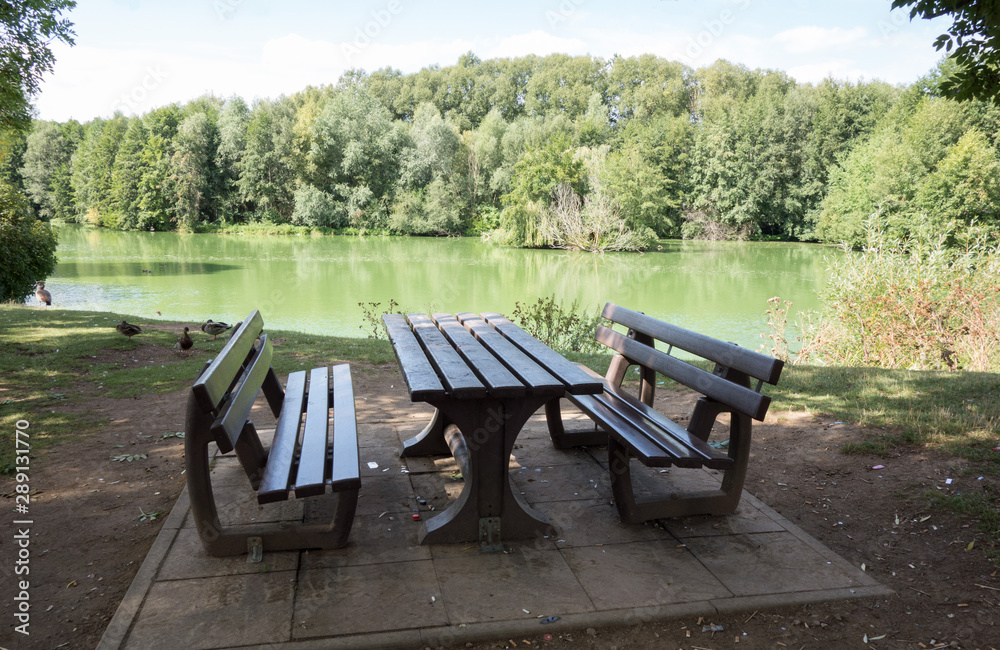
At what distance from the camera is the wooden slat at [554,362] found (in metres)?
2.84

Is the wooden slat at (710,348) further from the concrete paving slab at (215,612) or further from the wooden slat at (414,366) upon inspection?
the concrete paving slab at (215,612)

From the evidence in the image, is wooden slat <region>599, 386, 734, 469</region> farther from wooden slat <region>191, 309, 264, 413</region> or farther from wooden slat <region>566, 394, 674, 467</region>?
wooden slat <region>191, 309, 264, 413</region>

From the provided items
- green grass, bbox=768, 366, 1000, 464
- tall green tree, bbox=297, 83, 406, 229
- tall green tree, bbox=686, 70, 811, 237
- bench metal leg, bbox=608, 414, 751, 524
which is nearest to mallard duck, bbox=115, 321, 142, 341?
bench metal leg, bbox=608, 414, 751, 524

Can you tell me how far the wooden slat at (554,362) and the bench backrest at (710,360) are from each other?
2.04 feet

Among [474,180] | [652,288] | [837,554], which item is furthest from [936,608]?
[474,180]

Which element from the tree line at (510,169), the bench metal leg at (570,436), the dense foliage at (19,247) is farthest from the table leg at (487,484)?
the tree line at (510,169)

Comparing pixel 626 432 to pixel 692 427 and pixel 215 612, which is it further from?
pixel 215 612

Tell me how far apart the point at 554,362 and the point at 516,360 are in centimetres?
20

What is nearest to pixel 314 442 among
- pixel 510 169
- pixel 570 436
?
pixel 570 436

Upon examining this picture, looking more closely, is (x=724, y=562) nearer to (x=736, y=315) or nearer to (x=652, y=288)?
(x=736, y=315)

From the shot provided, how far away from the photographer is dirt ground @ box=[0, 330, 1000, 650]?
2428 millimetres

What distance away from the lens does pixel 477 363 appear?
→ 3217mm

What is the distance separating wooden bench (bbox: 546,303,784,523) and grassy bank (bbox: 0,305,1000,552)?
1.30 m

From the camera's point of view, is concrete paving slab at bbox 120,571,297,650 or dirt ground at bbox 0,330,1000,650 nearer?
concrete paving slab at bbox 120,571,297,650
